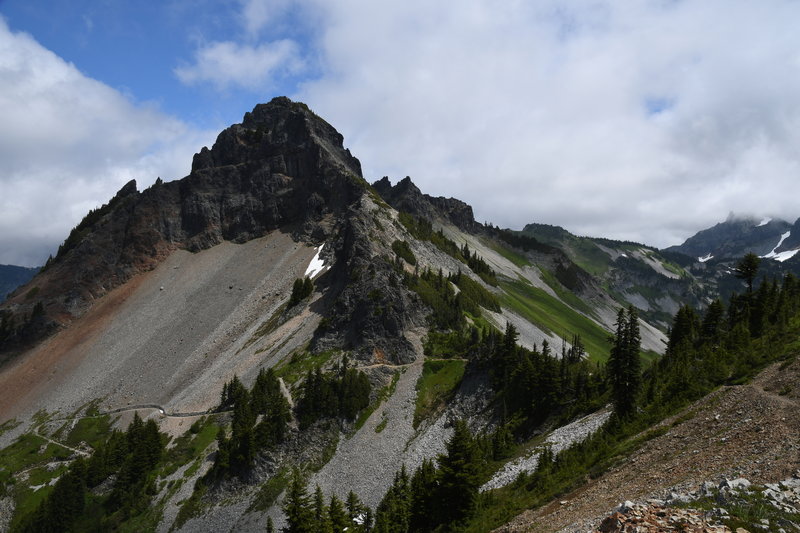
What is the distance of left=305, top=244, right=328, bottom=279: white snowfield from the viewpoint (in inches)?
6206

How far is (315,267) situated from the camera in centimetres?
16175

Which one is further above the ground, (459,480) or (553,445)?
(553,445)

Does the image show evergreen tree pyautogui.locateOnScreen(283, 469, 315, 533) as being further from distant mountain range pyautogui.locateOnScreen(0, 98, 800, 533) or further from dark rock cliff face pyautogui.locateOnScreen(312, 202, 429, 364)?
dark rock cliff face pyautogui.locateOnScreen(312, 202, 429, 364)

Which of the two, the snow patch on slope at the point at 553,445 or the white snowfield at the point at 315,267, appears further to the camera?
the white snowfield at the point at 315,267

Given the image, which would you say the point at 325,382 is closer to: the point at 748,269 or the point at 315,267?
the point at 315,267

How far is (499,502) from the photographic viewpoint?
44.2m

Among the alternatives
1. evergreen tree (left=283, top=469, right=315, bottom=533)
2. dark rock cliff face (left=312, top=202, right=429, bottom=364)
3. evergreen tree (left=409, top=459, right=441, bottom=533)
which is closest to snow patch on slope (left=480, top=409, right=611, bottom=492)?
evergreen tree (left=409, top=459, right=441, bottom=533)

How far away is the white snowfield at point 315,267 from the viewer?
157625 mm

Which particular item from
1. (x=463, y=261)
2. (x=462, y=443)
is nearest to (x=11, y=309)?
(x=463, y=261)

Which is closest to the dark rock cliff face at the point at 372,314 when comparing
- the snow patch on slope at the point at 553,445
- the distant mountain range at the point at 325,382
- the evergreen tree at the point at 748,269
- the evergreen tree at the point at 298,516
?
the distant mountain range at the point at 325,382

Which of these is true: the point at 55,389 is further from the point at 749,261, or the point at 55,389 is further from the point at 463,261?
the point at 749,261

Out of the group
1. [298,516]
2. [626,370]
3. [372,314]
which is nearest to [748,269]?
[626,370]

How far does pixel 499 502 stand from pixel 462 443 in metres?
6.08

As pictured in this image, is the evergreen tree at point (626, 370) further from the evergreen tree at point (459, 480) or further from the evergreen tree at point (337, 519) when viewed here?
the evergreen tree at point (337, 519)
